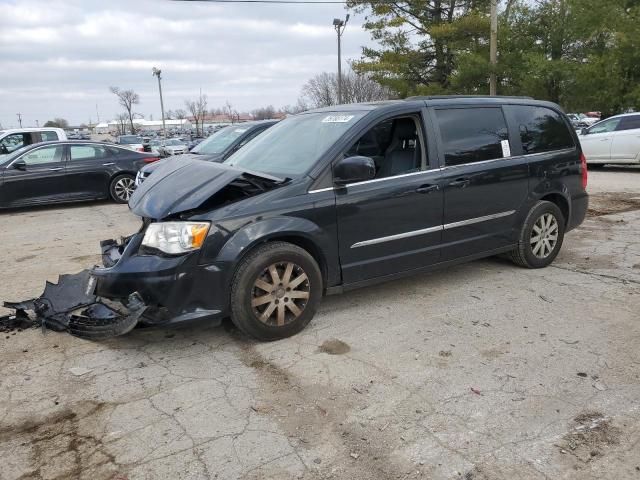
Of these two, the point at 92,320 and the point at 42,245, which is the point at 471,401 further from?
the point at 42,245

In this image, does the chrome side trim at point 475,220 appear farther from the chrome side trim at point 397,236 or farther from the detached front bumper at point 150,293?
the detached front bumper at point 150,293

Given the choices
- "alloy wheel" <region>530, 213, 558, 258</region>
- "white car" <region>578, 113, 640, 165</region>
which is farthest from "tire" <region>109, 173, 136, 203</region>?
"white car" <region>578, 113, 640, 165</region>

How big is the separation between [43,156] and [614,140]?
1433 cm

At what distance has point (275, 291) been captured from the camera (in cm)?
393

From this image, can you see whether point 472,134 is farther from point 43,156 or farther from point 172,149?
point 172,149

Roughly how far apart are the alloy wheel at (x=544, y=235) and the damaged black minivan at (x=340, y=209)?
0.02m

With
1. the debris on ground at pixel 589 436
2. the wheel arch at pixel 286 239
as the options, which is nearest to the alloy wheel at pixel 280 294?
the wheel arch at pixel 286 239

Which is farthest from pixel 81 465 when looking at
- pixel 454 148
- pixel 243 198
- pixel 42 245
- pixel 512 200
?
pixel 42 245

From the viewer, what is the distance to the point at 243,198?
12.7 feet

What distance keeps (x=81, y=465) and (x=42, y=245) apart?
5680 mm

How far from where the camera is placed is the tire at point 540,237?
17.9 ft

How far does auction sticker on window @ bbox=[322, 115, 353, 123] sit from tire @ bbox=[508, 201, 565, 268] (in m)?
2.23

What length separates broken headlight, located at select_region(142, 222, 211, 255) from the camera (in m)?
3.66

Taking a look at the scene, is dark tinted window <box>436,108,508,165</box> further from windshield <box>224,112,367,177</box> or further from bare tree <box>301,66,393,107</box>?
bare tree <box>301,66,393,107</box>
